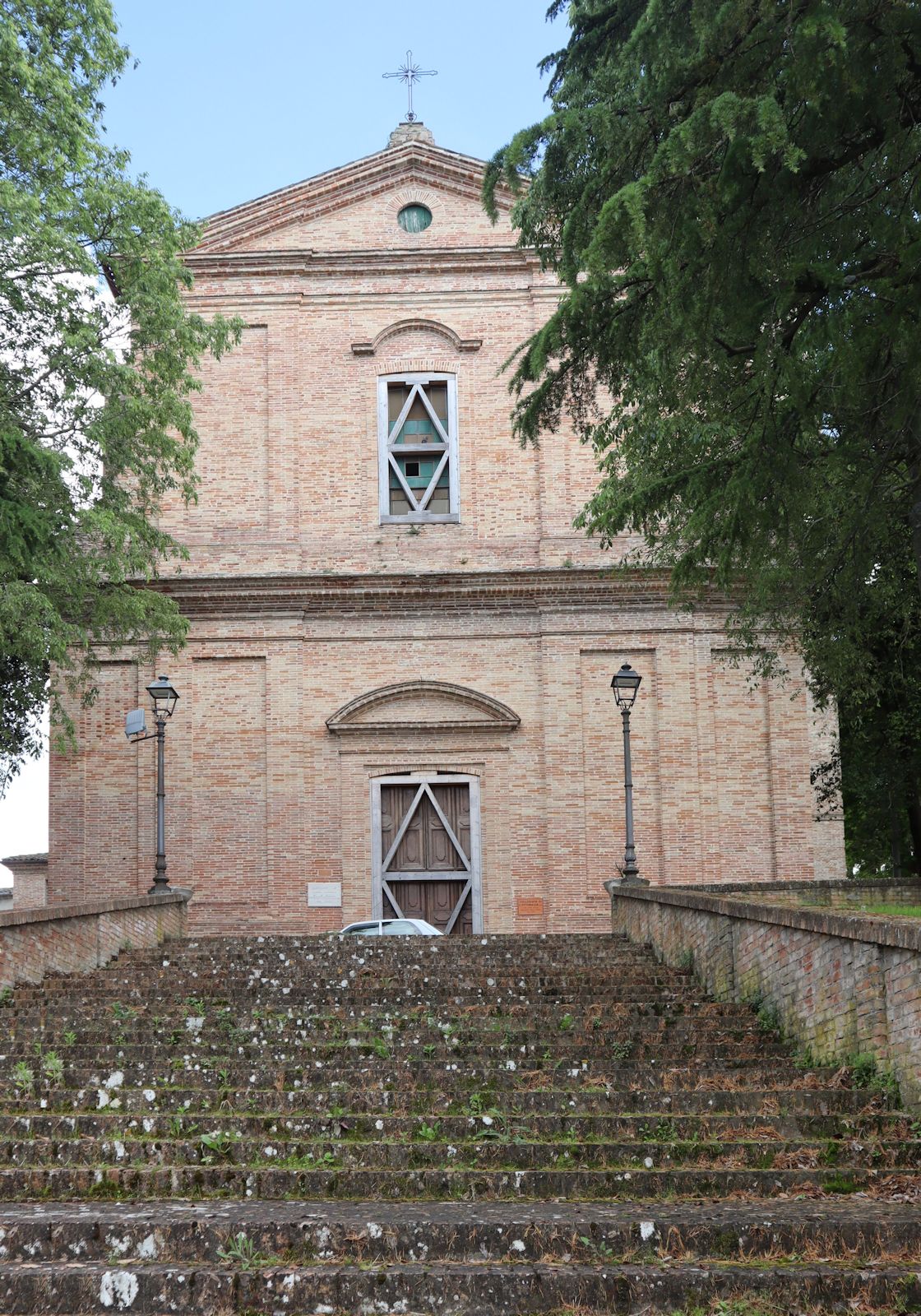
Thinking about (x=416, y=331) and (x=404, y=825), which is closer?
(x=404, y=825)

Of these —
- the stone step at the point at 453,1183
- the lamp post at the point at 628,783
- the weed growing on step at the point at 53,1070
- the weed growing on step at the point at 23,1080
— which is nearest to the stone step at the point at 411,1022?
the weed growing on step at the point at 53,1070

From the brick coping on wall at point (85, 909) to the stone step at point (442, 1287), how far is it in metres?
6.86

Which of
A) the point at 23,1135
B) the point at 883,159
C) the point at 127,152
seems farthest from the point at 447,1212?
the point at 127,152

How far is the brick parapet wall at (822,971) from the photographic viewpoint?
8188mm

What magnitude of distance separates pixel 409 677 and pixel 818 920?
43.2ft

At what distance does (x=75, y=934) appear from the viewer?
48.1ft

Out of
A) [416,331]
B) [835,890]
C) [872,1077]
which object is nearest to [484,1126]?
[872,1077]

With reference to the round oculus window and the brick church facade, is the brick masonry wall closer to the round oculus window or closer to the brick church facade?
the brick church facade

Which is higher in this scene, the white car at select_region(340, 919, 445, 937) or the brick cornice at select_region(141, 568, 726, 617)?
the brick cornice at select_region(141, 568, 726, 617)

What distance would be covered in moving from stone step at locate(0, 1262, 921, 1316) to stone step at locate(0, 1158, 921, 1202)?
1.08 meters

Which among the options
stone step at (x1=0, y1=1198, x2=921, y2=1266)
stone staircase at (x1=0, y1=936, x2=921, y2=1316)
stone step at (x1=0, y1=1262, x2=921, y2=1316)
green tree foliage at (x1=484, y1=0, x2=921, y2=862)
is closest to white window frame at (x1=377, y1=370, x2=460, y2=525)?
green tree foliage at (x1=484, y1=0, x2=921, y2=862)

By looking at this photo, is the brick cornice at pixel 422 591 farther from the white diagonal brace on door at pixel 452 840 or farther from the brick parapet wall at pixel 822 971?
the brick parapet wall at pixel 822 971

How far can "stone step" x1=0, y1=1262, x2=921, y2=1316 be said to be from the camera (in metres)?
6.18

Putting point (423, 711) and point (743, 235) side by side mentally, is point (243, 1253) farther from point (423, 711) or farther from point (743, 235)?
point (423, 711)
